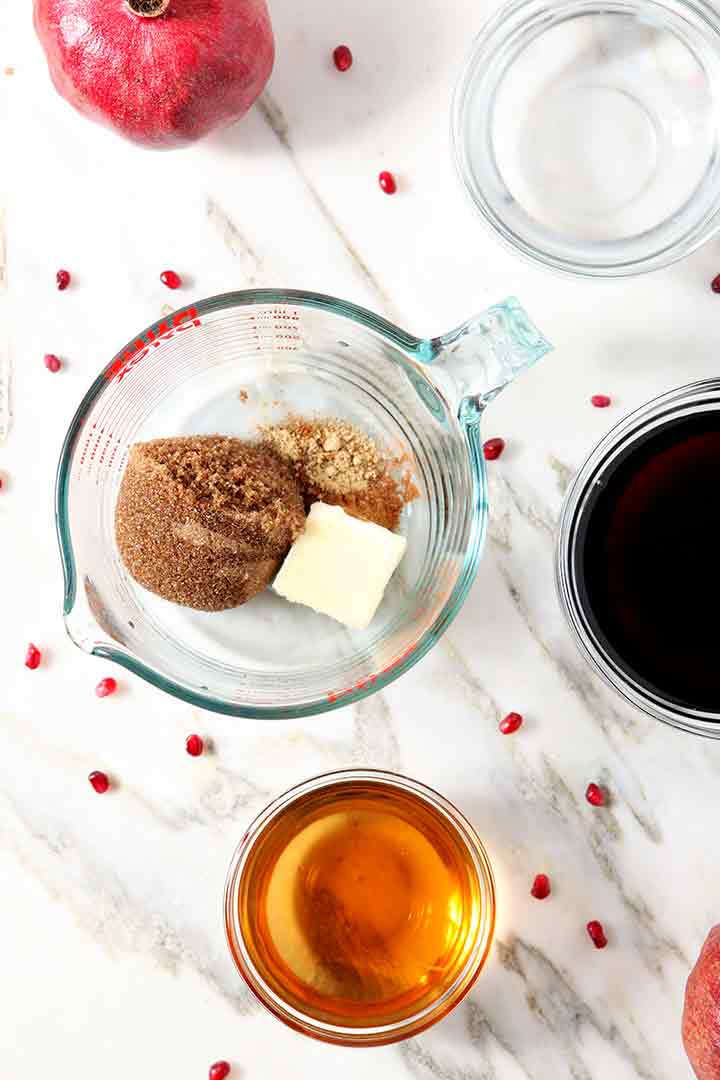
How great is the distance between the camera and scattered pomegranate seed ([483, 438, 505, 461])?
1513 millimetres

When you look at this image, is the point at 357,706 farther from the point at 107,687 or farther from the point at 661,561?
the point at 661,561

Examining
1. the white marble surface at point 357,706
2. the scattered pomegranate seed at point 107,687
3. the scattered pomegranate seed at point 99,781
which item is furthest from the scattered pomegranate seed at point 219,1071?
the scattered pomegranate seed at point 107,687

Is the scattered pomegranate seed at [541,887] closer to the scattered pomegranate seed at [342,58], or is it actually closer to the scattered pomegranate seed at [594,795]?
the scattered pomegranate seed at [594,795]

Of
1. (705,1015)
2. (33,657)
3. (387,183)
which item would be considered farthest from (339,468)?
(705,1015)

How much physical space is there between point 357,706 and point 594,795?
14.6 inches

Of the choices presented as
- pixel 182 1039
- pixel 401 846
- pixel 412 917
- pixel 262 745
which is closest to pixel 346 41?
pixel 262 745

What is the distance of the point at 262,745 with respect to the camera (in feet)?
5.09

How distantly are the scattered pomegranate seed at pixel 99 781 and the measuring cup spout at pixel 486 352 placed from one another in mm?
762

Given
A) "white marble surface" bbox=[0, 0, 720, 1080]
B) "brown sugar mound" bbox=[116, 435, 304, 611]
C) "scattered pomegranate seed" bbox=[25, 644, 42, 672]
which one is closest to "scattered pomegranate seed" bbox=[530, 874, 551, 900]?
"white marble surface" bbox=[0, 0, 720, 1080]

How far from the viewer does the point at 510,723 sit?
5.00 ft

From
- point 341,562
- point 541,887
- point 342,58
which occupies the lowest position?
point 541,887

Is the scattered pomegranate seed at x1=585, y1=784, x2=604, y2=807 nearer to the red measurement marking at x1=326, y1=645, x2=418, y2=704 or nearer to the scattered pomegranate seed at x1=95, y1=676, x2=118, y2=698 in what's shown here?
the red measurement marking at x1=326, y1=645, x2=418, y2=704

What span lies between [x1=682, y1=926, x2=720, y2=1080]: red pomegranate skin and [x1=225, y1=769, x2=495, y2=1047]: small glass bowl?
0.29 meters

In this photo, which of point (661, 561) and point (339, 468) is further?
point (339, 468)
